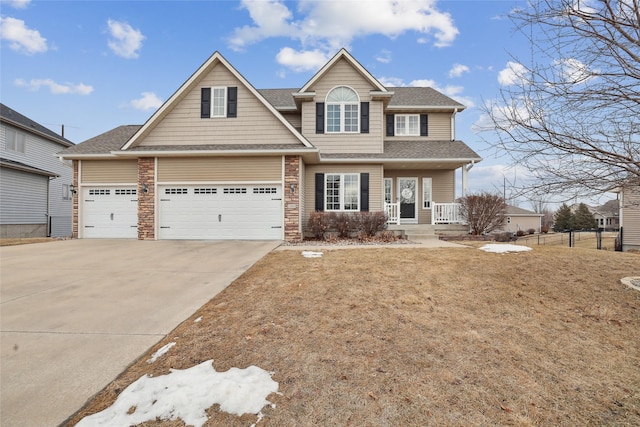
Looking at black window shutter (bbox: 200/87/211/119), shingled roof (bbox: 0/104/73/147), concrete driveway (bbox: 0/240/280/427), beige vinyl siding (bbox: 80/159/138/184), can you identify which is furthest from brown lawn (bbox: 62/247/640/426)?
shingled roof (bbox: 0/104/73/147)

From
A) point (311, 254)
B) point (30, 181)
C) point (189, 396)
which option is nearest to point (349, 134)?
point (311, 254)

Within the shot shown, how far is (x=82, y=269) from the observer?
704 cm

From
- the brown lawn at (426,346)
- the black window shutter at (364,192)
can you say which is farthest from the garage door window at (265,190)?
the brown lawn at (426,346)

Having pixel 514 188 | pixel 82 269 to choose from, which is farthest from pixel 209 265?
pixel 514 188

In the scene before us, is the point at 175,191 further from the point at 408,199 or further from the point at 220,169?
the point at 408,199

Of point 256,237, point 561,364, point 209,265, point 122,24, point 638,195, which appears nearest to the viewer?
point 561,364

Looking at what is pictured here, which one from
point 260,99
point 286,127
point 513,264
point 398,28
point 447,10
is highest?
point 398,28

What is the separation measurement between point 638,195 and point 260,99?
1093cm

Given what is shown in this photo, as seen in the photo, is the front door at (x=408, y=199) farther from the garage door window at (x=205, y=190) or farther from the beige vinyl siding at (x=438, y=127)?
the garage door window at (x=205, y=190)

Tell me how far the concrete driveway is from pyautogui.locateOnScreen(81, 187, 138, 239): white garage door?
3.35 metres

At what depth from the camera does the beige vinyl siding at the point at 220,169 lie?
1169 centimetres

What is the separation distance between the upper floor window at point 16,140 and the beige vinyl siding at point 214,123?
13100mm

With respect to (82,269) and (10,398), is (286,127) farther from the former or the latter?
(10,398)

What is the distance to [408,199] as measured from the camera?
15.2 metres
